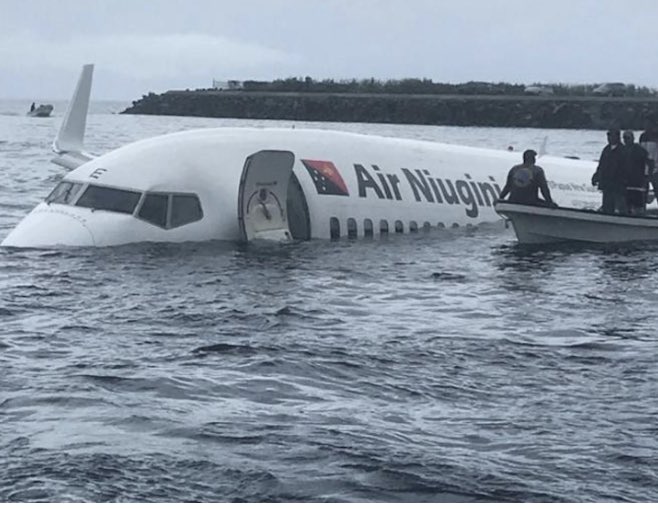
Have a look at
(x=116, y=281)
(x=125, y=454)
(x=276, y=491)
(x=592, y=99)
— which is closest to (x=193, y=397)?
(x=125, y=454)

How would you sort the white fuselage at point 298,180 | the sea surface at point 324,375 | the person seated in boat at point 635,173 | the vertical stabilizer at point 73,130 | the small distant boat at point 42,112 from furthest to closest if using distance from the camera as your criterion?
the small distant boat at point 42,112 < the vertical stabilizer at point 73,130 < the person seated in boat at point 635,173 < the white fuselage at point 298,180 < the sea surface at point 324,375

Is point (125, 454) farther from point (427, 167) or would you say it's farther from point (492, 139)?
point (492, 139)

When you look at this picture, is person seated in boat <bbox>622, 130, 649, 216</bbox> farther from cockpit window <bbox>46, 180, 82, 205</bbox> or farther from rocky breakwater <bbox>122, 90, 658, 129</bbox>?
rocky breakwater <bbox>122, 90, 658, 129</bbox>

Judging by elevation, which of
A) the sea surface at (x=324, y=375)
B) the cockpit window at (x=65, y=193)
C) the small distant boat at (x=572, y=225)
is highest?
the cockpit window at (x=65, y=193)

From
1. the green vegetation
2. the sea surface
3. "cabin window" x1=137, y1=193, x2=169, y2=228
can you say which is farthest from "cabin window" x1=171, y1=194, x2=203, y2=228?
the green vegetation

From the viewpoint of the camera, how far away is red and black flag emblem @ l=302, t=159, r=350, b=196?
982 inches

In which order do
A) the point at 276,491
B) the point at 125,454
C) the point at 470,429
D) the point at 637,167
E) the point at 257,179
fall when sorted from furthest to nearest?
the point at 637,167, the point at 257,179, the point at 470,429, the point at 125,454, the point at 276,491

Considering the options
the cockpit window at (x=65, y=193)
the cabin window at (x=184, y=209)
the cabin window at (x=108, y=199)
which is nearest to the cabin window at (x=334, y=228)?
the cabin window at (x=184, y=209)

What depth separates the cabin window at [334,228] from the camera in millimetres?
25031

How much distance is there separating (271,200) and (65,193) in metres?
3.69

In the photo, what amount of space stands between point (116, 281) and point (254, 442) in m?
8.99

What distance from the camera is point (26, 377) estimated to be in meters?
14.0

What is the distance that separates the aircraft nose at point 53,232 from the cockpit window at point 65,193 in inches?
12.3

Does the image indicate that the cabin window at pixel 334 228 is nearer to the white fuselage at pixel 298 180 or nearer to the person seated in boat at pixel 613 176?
the white fuselage at pixel 298 180
